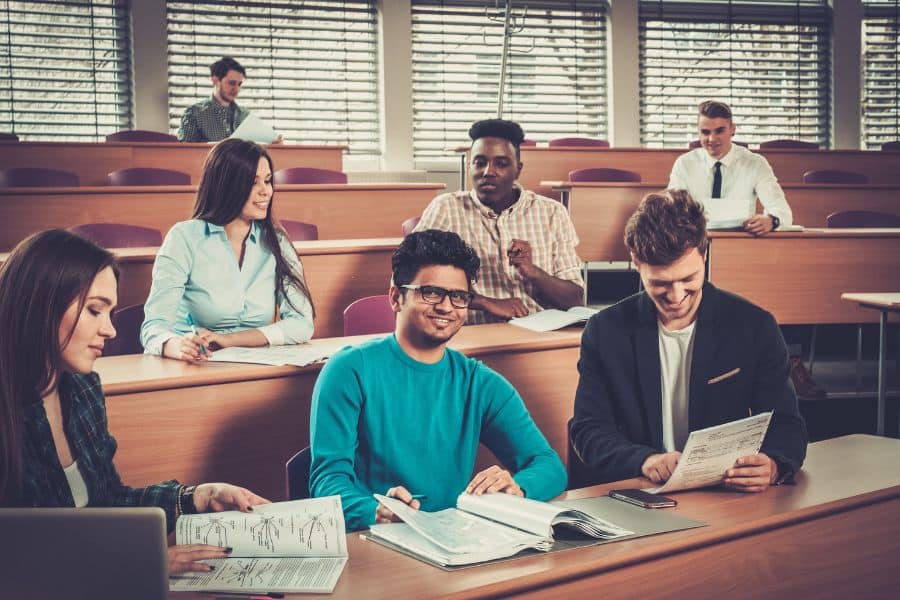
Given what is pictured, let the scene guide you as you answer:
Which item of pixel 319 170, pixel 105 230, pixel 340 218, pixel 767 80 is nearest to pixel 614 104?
pixel 767 80

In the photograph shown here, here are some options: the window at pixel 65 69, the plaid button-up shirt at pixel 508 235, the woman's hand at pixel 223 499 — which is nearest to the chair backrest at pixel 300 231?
the plaid button-up shirt at pixel 508 235

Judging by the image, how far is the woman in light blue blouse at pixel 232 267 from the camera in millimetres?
2721

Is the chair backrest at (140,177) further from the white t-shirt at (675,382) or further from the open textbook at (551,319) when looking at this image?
the white t-shirt at (675,382)

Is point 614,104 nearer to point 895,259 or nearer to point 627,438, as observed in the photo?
point 895,259

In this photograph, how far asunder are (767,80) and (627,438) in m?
8.14

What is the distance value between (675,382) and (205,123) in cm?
533

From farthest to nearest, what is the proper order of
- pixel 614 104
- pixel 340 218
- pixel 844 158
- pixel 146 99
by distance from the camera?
pixel 614 104 < pixel 146 99 < pixel 844 158 < pixel 340 218

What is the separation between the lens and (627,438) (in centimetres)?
204

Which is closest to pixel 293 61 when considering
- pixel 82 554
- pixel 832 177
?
pixel 832 177

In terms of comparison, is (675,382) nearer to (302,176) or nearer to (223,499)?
(223,499)

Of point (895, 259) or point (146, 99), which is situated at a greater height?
point (146, 99)

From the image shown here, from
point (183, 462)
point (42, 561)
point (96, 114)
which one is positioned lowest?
point (183, 462)

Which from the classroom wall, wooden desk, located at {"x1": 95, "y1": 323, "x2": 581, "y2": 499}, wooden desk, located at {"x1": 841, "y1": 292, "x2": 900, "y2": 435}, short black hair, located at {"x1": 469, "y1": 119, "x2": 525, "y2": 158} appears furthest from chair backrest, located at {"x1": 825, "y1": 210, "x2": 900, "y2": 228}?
the classroom wall

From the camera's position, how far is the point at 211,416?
2.29 m
